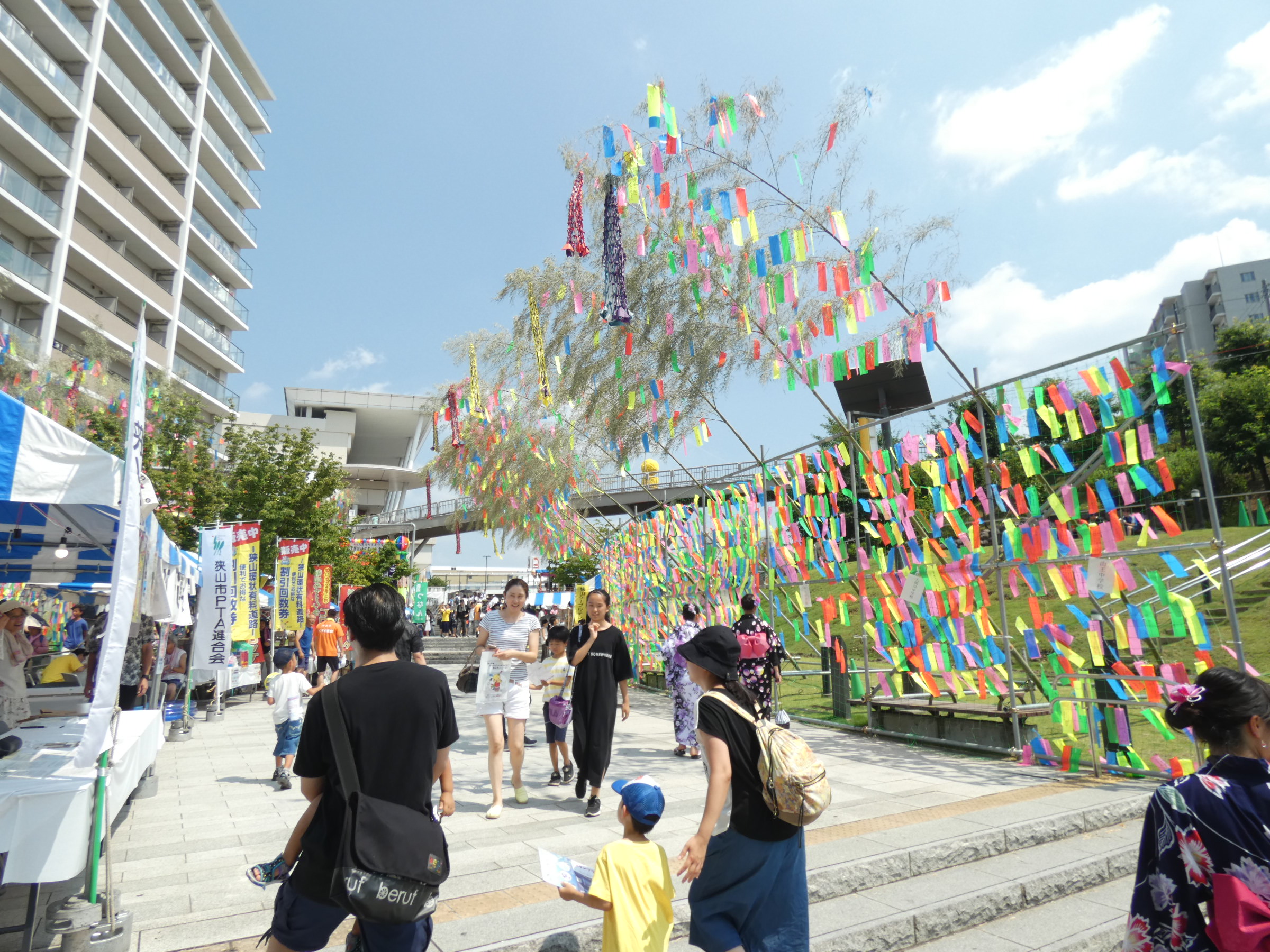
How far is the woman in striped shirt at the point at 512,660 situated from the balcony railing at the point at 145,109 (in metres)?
34.6

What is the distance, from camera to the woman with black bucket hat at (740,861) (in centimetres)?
241

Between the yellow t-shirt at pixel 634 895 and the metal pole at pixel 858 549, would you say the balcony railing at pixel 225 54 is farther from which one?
the yellow t-shirt at pixel 634 895

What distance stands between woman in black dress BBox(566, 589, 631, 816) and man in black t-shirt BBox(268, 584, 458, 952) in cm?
324

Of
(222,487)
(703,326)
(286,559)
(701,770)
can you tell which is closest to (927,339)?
(703,326)

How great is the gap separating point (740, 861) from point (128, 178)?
Answer: 3814cm

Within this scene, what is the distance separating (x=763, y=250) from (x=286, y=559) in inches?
401

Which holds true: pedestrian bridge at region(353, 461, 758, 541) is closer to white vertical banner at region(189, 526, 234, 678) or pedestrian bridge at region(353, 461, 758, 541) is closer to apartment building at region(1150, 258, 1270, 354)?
white vertical banner at region(189, 526, 234, 678)

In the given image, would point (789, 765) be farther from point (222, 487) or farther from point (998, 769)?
point (222, 487)

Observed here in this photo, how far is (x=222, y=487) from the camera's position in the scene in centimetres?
1917

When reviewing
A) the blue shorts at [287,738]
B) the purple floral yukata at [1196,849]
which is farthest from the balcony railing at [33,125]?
the purple floral yukata at [1196,849]

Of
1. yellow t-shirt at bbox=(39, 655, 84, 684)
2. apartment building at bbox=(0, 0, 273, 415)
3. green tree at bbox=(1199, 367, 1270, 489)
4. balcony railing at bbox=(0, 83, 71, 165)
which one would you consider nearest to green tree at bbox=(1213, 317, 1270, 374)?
green tree at bbox=(1199, 367, 1270, 489)

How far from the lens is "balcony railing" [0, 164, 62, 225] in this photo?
24.5 m

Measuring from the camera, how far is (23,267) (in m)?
25.1

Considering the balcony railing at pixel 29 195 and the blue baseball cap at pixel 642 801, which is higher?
the balcony railing at pixel 29 195
